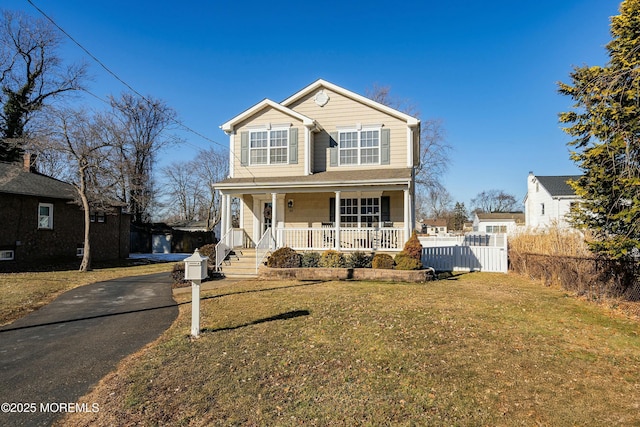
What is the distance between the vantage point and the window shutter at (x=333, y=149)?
50.9 feet

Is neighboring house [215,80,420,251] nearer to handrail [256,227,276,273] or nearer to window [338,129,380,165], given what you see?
window [338,129,380,165]

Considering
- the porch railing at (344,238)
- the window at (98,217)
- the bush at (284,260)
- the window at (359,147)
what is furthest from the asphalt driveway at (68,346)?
the window at (98,217)

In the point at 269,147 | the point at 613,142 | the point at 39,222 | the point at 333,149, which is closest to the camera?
the point at 613,142

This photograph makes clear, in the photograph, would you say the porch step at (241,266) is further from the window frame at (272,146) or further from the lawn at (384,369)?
the lawn at (384,369)

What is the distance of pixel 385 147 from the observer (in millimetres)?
15078

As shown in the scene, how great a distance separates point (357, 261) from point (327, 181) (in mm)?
3269

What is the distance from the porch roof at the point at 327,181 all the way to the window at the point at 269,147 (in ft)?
2.98

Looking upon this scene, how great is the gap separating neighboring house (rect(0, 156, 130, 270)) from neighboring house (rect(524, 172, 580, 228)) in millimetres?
29323

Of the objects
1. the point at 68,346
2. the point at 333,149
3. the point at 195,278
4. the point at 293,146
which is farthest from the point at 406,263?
the point at 68,346

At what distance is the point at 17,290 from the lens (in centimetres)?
1071

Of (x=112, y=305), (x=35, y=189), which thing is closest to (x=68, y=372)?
(x=112, y=305)

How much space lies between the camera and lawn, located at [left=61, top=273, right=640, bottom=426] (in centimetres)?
346

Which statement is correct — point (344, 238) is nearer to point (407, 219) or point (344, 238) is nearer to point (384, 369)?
point (407, 219)

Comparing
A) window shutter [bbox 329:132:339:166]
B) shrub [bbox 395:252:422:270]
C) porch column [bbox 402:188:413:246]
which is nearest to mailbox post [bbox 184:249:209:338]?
shrub [bbox 395:252:422:270]
